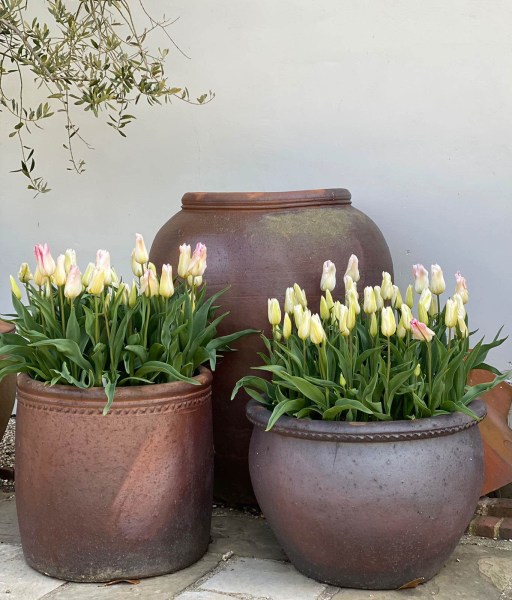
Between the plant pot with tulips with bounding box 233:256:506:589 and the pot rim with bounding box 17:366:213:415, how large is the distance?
0.24m

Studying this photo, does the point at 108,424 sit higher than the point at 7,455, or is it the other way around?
the point at 108,424

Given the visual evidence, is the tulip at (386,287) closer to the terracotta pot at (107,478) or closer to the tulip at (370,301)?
the tulip at (370,301)

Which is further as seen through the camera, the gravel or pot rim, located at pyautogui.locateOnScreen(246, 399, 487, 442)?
the gravel

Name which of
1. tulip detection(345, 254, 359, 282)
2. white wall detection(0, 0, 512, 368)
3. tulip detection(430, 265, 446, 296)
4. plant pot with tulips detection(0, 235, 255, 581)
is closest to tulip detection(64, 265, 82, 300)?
plant pot with tulips detection(0, 235, 255, 581)

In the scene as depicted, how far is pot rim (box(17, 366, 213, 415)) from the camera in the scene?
265 cm

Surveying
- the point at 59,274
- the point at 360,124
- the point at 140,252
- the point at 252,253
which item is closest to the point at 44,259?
the point at 59,274

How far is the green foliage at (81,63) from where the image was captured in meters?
3.20

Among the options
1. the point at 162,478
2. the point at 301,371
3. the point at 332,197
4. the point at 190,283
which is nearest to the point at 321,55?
the point at 332,197

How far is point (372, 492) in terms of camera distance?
250cm

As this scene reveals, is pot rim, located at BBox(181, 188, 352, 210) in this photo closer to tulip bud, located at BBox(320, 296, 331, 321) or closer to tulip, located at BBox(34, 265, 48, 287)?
tulip bud, located at BBox(320, 296, 331, 321)

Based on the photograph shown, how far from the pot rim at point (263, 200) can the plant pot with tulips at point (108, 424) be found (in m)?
0.45

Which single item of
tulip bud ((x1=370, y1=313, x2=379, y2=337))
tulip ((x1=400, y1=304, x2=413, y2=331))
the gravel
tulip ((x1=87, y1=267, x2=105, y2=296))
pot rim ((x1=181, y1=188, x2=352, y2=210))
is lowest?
the gravel

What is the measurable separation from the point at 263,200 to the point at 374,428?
1.00 meters

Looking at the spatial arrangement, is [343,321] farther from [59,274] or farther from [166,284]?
[59,274]
